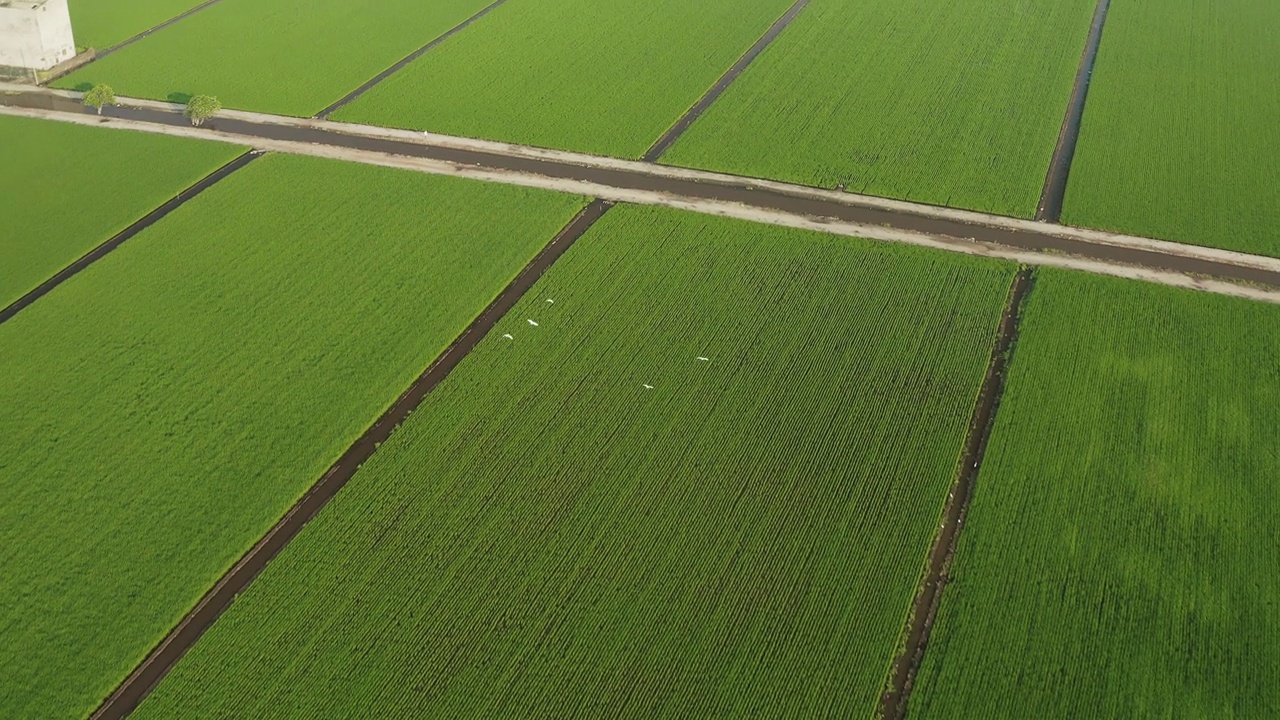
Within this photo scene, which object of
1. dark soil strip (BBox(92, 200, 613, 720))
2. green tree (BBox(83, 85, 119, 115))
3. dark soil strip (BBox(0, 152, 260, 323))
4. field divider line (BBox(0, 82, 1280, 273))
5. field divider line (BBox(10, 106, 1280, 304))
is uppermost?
green tree (BBox(83, 85, 119, 115))

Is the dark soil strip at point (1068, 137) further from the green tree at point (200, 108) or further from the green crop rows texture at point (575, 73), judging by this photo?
the green tree at point (200, 108)

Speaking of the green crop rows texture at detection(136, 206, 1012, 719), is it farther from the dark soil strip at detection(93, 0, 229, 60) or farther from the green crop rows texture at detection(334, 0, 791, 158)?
the dark soil strip at detection(93, 0, 229, 60)

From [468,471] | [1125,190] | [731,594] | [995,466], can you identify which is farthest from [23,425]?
[1125,190]

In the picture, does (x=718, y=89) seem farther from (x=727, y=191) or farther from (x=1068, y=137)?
(x=1068, y=137)

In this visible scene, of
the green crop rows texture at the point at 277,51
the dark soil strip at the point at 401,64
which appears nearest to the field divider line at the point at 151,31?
the green crop rows texture at the point at 277,51

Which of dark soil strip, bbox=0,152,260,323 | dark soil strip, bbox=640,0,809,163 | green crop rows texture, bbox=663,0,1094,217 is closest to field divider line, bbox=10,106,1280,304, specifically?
dark soil strip, bbox=0,152,260,323

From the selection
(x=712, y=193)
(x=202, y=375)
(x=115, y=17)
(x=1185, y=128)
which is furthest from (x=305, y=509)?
(x=115, y=17)
